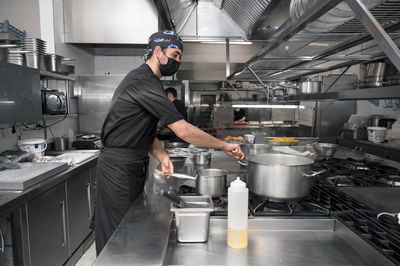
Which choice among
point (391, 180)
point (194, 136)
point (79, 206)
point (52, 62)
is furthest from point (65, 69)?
point (391, 180)

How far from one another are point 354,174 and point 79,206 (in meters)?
2.31

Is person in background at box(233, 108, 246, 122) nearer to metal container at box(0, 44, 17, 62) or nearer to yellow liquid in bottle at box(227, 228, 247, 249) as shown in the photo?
metal container at box(0, 44, 17, 62)

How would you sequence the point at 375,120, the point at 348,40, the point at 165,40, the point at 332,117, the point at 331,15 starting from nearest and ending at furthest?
the point at 331,15 < the point at 348,40 < the point at 165,40 < the point at 375,120 < the point at 332,117

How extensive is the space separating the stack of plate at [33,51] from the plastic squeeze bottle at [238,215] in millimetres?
2453

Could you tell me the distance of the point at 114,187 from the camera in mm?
1616

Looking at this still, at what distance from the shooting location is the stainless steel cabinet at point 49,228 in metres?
1.81

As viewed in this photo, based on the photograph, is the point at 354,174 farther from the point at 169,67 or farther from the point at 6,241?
the point at 6,241

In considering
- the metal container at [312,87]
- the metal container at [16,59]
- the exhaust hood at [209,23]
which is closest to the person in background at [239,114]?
the exhaust hood at [209,23]

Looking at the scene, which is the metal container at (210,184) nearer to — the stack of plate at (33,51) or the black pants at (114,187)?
the black pants at (114,187)

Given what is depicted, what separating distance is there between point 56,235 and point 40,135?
1.33 metres

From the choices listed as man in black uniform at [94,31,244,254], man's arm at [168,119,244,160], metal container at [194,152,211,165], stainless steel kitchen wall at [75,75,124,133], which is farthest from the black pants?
stainless steel kitchen wall at [75,75,124,133]

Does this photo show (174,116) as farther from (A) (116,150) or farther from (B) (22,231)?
(B) (22,231)

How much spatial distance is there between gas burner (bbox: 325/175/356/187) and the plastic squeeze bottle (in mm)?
842

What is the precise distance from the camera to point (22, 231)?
169 centimetres
